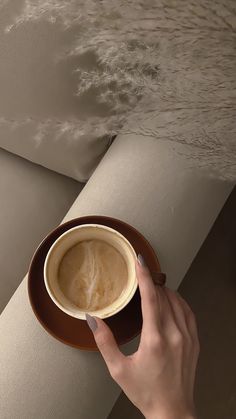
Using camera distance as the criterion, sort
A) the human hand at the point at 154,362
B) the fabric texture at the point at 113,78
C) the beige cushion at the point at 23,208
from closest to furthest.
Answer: the fabric texture at the point at 113,78
the human hand at the point at 154,362
the beige cushion at the point at 23,208

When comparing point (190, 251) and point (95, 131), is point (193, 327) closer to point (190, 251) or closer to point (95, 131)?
point (190, 251)

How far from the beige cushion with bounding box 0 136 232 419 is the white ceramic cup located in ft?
0.17

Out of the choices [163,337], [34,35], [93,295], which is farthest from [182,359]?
[34,35]

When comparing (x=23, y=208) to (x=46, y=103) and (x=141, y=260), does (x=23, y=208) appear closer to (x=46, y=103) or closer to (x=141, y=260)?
(x=46, y=103)

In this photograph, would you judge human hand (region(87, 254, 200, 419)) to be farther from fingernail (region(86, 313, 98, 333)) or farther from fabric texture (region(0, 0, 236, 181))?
fabric texture (region(0, 0, 236, 181))

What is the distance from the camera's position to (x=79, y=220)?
63 cm

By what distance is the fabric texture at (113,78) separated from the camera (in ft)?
1.15

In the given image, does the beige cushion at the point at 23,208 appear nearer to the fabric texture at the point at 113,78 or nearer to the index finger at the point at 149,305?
the fabric texture at the point at 113,78

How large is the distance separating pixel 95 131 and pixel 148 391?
41 centimetres

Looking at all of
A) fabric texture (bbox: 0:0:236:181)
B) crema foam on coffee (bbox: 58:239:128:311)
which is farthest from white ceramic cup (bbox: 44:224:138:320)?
fabric texture (bbox: 0:0:236:181)

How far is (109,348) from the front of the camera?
0.54 meters

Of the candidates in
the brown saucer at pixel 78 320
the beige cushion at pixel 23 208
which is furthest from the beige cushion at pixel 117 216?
the beige cushion at pixel 23 208

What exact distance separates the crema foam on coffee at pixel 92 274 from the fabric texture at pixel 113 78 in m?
0.18

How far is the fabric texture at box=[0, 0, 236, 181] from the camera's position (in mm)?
352
